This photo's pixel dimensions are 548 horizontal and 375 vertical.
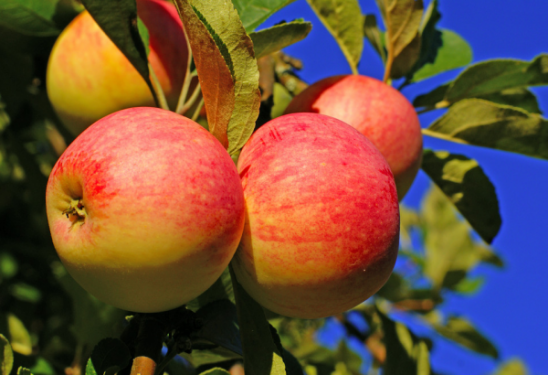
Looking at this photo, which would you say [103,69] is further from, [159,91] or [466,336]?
[466,336]

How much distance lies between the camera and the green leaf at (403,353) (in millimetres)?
1279

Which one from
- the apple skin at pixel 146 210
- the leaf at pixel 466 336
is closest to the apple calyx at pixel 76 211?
the apple skin at pixel 146 210

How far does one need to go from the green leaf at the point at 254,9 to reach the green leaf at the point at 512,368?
257cm

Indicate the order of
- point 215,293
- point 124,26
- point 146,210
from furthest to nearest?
point 215,293 < point 124,26 < point 146,210

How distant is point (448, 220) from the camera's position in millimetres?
2631

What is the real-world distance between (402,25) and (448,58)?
30 cm

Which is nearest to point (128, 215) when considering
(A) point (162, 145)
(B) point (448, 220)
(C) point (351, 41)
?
(A) point (162, 145)

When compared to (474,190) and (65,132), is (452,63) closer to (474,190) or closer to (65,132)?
(474,190)

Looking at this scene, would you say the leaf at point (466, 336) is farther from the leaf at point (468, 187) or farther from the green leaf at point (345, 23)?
the green leaf at point (345, 23)

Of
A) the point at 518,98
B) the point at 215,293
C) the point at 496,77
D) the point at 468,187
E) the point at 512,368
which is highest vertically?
the point at 496,77

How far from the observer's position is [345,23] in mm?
1269

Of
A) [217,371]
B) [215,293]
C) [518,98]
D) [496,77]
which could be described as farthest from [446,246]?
[217,371]

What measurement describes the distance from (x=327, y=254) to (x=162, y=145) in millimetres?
293

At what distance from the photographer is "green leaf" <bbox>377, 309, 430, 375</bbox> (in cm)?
128
